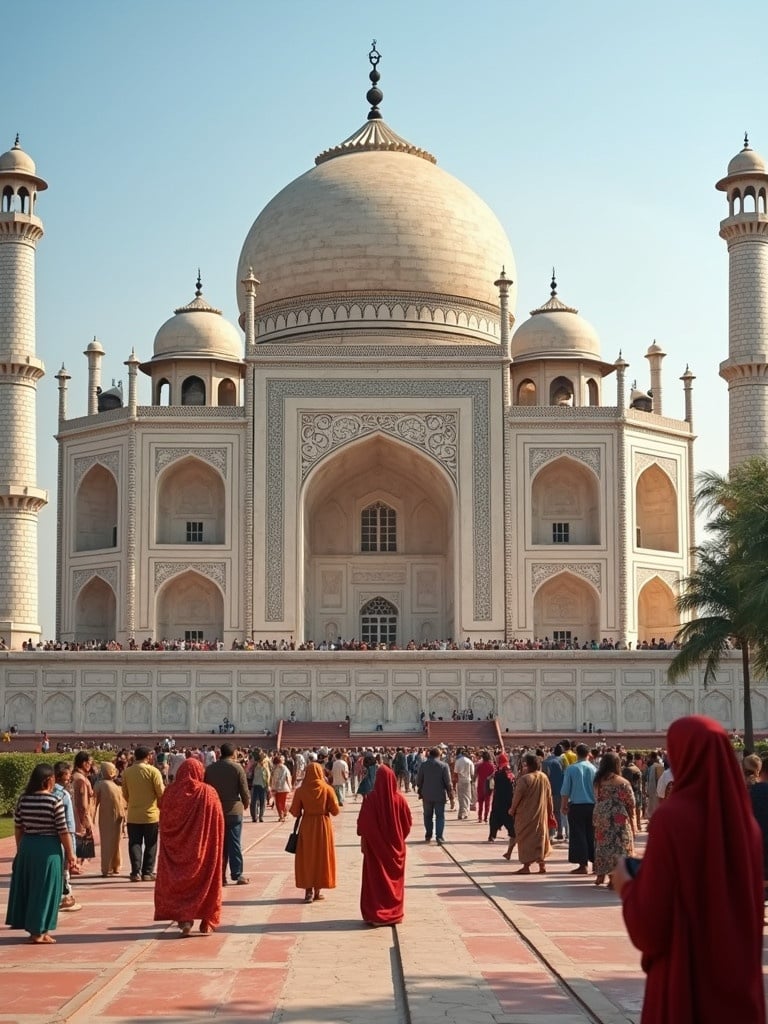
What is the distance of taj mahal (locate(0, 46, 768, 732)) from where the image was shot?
2944 cm

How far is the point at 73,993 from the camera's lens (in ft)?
20.2

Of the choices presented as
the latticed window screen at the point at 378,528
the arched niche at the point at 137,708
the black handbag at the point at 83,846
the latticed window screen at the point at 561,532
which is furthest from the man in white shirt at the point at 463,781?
the latticed window screen at the point at 378,528

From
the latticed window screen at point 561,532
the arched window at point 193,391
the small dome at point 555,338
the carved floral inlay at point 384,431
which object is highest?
the small dome at point 555,338

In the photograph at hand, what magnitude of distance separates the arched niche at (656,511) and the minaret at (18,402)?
13.7 metres

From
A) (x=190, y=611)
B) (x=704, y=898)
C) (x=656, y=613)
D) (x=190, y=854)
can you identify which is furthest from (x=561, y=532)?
(x=704, y=898)

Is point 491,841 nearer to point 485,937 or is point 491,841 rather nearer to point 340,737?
point 485,937

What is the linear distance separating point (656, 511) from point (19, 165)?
1634 centimetres

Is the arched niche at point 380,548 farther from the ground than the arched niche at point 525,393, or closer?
closer

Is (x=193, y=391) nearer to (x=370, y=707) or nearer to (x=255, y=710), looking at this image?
(x=255, y=710)

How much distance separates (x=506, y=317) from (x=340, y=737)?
1092 centimetres

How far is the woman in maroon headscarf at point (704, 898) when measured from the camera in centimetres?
345

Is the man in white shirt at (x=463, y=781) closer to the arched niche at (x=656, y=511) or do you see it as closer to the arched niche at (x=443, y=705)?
the arched niche at (x=443, y=705)

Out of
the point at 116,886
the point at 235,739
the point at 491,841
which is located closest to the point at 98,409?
the point at 235,739

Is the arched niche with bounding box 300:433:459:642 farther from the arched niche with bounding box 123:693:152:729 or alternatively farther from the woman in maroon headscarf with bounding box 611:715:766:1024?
the woman in maroon headscarf with bounding box 611:715:766:1024
